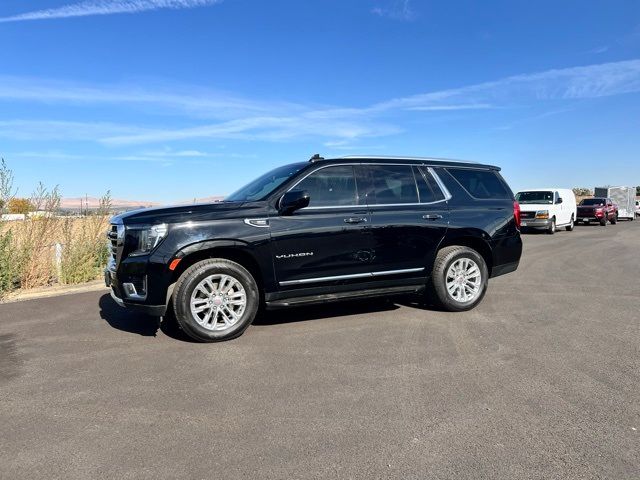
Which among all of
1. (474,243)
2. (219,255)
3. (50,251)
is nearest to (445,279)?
(474,243)

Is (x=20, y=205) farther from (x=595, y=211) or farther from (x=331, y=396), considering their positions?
(x=595, y=211)

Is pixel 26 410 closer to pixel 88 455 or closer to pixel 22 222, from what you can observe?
pixel 88 455

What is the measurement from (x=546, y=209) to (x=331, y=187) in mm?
18663

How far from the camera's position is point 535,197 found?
22922mm

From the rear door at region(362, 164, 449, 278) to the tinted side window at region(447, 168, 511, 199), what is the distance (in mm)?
483

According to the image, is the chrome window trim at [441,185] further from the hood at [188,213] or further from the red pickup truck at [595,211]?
the red pickup truck at [595,211]

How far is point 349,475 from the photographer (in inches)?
107

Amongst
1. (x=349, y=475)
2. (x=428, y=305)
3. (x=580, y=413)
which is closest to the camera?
(x=349, y=475)

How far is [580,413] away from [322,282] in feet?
9.51

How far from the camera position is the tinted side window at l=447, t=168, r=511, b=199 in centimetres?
671

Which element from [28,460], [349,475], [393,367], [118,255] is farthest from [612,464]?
[118,255]

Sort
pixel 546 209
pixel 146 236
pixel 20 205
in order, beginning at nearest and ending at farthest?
1. pixel 146 236
2. pixel 20 205
3. pixel 546 209

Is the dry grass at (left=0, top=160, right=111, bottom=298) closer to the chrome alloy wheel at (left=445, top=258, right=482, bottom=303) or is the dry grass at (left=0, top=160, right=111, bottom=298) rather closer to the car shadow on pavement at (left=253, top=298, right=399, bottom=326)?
the car shadow on pavement at (left=253, top=298, right=399, bottom=326)

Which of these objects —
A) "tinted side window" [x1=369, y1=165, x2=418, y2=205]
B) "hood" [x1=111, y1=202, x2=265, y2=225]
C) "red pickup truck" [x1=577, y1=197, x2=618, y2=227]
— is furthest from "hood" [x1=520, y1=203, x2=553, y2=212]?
"hood" [x1=111, y1=202, x2=265, y2=225]
